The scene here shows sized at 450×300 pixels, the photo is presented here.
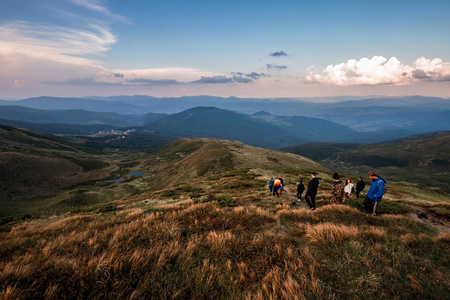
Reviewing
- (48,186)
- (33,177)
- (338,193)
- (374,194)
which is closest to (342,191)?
(338,193)

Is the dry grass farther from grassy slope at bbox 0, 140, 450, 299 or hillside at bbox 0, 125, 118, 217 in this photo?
hillside at bbox 0, 125, 118, 217

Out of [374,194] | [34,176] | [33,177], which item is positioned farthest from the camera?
[34,176]

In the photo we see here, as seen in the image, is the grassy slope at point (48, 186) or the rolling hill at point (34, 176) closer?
the grassy slope at point (48, 186)

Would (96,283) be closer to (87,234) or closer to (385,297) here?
(87,234)

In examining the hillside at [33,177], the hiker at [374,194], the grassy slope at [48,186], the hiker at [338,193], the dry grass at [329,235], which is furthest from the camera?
the hillside at [33,177]

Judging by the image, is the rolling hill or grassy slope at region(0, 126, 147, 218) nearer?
grassy slope at region(0, 126, 147, 218)

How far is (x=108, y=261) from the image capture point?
4215 mm

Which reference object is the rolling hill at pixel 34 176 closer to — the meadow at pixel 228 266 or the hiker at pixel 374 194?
the meadow at pixel 228 266

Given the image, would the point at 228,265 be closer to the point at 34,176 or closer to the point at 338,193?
the point at 338,193

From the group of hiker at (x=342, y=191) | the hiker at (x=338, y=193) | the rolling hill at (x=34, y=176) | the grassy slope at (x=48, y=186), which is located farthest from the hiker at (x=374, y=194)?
the rolling hill at (x=34, y=176)

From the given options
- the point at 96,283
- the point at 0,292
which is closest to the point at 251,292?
the point at 96,283

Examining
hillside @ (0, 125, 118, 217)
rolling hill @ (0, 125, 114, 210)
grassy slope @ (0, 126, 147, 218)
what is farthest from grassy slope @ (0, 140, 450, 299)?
rolling hill @ (0, 125, 114, 210)

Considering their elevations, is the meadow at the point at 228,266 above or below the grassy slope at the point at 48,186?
above

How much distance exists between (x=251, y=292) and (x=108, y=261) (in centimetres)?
335
